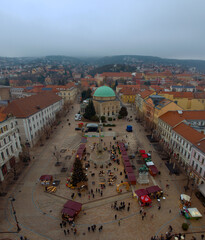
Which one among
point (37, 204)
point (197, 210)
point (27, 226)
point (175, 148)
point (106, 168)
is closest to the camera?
point (27, 226)

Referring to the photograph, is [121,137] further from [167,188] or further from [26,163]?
[26,163]

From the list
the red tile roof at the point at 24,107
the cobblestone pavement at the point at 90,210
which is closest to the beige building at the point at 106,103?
the red tile roof at the point at 24,107

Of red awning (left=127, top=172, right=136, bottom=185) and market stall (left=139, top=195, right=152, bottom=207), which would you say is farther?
red awning (left=127, top=172, right=136, bottom=185)

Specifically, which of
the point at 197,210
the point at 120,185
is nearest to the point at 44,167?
the point at 120,185

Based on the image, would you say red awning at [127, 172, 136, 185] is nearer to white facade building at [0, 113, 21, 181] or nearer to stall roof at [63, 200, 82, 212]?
stall roof at [63, 200, 82, 212]

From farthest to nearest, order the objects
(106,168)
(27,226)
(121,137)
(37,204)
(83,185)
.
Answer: (121,137) → (106,168) → (83,185) → (37,204) → (27,226)

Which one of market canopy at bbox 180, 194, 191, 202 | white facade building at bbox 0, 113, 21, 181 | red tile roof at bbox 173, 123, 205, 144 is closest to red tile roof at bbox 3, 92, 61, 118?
white facade building at bbox 0, 113, 21, 181
